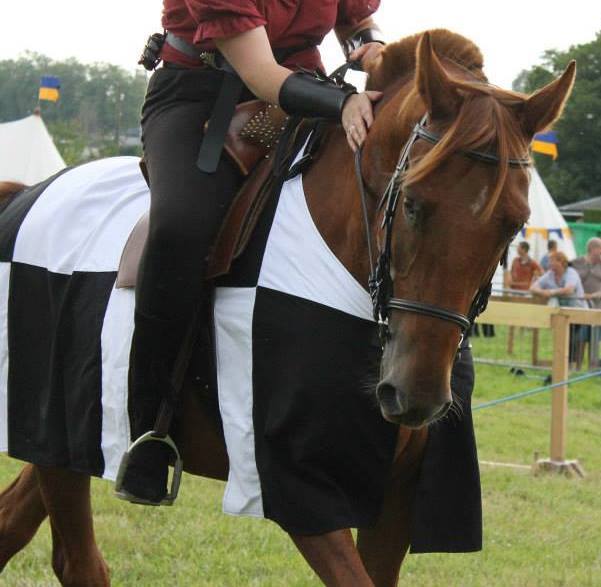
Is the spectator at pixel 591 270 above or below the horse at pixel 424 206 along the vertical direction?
below

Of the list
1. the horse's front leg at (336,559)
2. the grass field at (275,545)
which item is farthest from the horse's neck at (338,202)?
the grass field at (275,545)

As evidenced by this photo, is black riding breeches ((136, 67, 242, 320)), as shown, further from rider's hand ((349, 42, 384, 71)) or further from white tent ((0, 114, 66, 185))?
white tent ((0, 114, 66, 185))

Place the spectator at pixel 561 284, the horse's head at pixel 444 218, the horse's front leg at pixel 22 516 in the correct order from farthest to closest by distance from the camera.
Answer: the spectator at pixel 561 284
the horse's front leg at pixel 22 516
the horse's head at pixel 444 218

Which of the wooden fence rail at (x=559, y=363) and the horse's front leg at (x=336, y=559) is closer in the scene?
the horse's front leg at (x=336, y=559)

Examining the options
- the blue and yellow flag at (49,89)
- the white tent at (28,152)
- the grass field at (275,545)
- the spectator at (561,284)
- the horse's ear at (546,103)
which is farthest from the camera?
the blue and yellow flag at (49,89)

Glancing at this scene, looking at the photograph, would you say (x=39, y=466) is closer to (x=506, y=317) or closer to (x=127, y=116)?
(x=506, y=317)

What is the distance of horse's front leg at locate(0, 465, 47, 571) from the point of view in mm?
4770

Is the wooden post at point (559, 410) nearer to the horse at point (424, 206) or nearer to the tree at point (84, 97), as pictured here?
the horse at point (424, 206)

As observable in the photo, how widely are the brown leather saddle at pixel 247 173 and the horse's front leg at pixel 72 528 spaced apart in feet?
3.47

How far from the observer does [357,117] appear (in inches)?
128

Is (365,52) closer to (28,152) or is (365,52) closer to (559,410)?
(559,410)

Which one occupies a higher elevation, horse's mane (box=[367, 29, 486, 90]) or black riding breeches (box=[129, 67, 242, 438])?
horse's mane (box=[367, 29, 486, 90])

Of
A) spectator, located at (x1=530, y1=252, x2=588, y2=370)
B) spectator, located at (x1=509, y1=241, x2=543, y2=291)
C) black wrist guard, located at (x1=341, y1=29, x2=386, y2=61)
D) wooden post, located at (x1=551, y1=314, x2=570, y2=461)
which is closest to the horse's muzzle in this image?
black wrist guard, located at (x1=341, y1=29, x2=386, y2=61)

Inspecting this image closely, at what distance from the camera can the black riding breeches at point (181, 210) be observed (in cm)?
344
